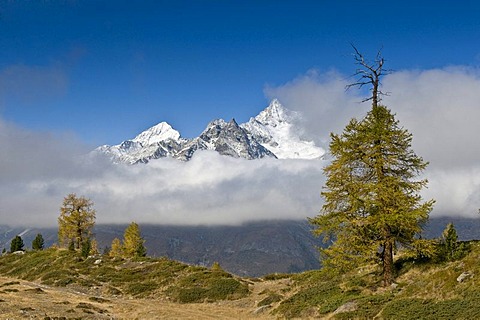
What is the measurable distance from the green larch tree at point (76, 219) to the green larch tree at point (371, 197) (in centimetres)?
5456

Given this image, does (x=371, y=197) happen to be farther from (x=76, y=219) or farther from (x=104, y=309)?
(x=76, y=219)

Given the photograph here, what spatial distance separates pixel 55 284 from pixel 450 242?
41.4 metres

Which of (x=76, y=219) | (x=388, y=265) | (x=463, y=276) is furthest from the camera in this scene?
(x=76, y=219)

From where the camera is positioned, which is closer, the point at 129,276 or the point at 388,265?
the point at 388,265

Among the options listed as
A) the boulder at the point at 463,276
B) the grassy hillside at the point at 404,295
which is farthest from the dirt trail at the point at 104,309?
the boulder at the point at 463,276

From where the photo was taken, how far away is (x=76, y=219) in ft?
234

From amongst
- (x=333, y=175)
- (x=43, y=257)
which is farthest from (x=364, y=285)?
(x=43, y=257)

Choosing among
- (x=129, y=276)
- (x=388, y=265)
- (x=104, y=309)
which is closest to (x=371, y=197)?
(x=388, y=265)

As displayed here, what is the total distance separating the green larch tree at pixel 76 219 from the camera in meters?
71.4

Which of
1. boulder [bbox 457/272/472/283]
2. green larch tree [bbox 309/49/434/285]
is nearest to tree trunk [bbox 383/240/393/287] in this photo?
green larch tree [bbox 309/49/434/285]

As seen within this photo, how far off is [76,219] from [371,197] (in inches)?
2310

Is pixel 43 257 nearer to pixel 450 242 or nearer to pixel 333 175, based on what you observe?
pixel 333 175

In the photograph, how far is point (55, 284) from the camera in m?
46.1

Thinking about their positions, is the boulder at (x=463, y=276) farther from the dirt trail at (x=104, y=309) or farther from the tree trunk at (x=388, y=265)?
the dirt trail at (x=104, y=309)
